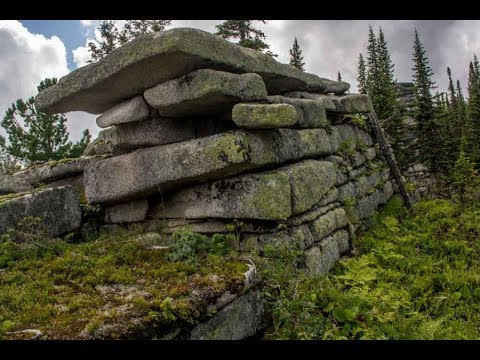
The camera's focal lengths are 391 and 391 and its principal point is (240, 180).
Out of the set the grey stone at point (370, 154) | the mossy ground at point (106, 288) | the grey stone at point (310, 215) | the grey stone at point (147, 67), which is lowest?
the mossy ground at point (106, 288)

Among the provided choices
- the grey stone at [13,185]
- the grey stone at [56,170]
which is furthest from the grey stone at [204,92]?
the grey stone at [13,185]

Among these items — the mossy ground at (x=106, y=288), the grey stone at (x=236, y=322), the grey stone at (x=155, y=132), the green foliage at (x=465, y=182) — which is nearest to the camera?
the mossy ground at (x=106, y=288)

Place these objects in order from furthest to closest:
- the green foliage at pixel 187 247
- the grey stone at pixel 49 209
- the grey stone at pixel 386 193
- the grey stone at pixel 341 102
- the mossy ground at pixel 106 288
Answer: the grey stone at pixel 386 193, the grey stone at pixel 341 102, the grey stone at pixel 49 209, the green foliage at pixel 187 247, the mossy ground at pixel 106 288

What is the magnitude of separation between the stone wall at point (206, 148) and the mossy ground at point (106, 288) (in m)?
1.41

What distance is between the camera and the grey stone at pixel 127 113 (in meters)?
9.17

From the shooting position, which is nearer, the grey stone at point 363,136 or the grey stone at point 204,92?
the grey stone at point 204,92

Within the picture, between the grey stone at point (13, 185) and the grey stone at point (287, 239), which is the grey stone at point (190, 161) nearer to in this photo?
the grey stone at point (287, 239)

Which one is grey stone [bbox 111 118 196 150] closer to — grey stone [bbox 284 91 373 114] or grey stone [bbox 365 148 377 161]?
grey stone [bbox 284 91 373 114]

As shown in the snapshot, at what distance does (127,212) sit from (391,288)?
255 inches

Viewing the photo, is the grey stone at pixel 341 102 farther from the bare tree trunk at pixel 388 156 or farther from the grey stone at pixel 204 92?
the grey stone at pixel 204 92

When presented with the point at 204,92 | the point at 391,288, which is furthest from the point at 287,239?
the point at 204,92

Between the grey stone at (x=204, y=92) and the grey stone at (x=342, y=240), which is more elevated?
the grey stone at (x=204, y=92)

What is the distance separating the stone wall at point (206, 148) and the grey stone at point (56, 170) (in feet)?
4.13
